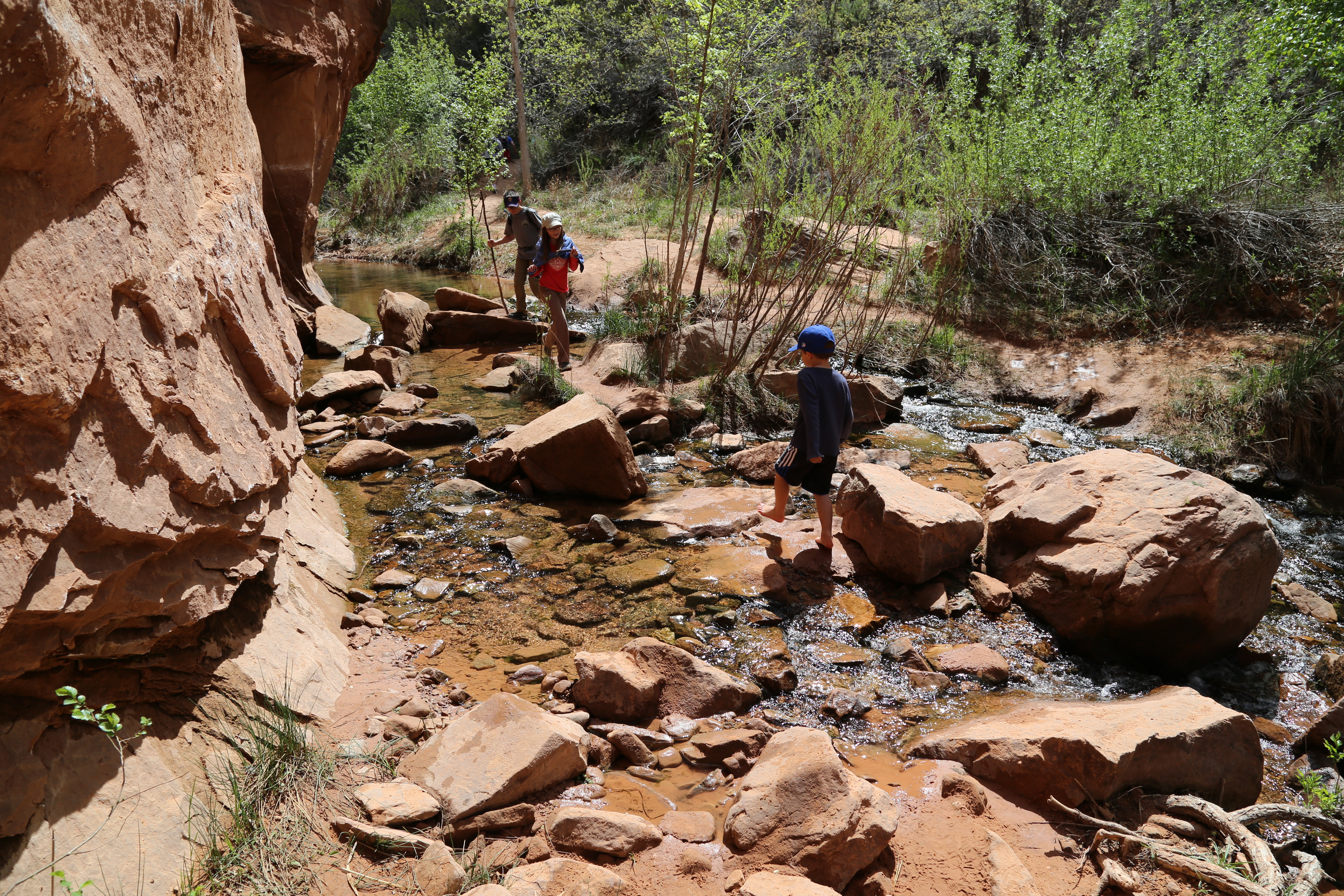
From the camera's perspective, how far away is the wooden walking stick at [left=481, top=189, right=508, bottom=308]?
10.6m

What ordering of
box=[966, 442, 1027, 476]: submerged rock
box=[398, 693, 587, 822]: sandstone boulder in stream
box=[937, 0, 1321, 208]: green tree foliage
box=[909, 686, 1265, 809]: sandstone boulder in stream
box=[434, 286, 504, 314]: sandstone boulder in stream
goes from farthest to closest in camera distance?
box=[434, 286, 504, 314]: sandstone boulder in stream → box=[937, 0, 1321, 208]: green tree foliage → box=[966, 442, 1027, 476]: submerged rock → box=[909, 686, 1265, 809]: sandstone boulder in stream → box=[398, 693, 587, 822]: sandstone boulder in stream

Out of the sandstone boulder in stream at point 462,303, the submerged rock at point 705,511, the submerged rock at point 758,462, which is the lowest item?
the submerged rock at point 705,511

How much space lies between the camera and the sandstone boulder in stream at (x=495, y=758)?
2.74 m

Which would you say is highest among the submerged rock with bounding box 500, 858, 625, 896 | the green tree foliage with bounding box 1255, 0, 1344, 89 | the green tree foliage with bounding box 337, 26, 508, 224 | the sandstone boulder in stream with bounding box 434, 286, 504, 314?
the green tree foliage with bounding box 1255, 0, 1344, 89

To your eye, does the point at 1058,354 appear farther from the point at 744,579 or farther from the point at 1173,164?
the point at 744,579

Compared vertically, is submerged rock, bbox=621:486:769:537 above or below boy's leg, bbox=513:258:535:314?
below

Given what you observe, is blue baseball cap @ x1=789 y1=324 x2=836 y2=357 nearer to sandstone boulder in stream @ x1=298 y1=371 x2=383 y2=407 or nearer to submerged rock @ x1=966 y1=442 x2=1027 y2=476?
submerged rock @ x1=966 y1=442 x2=1027 y2=476

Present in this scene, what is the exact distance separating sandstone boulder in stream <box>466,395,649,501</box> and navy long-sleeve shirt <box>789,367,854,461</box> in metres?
1.38

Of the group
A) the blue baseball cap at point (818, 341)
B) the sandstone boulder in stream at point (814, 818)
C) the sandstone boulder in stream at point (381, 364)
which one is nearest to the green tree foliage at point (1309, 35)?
the blue baseball cap at point (818, 341)

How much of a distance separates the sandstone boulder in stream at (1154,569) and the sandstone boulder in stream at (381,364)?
6.41 metres

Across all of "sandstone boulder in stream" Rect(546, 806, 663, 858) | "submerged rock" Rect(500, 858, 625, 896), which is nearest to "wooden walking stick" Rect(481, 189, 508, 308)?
"sandstone boulder in stream" Rect(546, 806, 663, 858)

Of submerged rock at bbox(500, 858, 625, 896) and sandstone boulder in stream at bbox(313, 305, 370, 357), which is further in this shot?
sandstone boulder in stream at bbox(313, 305, 370, 357)

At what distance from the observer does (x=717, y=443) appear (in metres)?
7.27

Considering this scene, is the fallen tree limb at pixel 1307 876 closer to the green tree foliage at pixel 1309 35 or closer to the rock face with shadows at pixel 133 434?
the rock face with shadows at pixel 133 434
